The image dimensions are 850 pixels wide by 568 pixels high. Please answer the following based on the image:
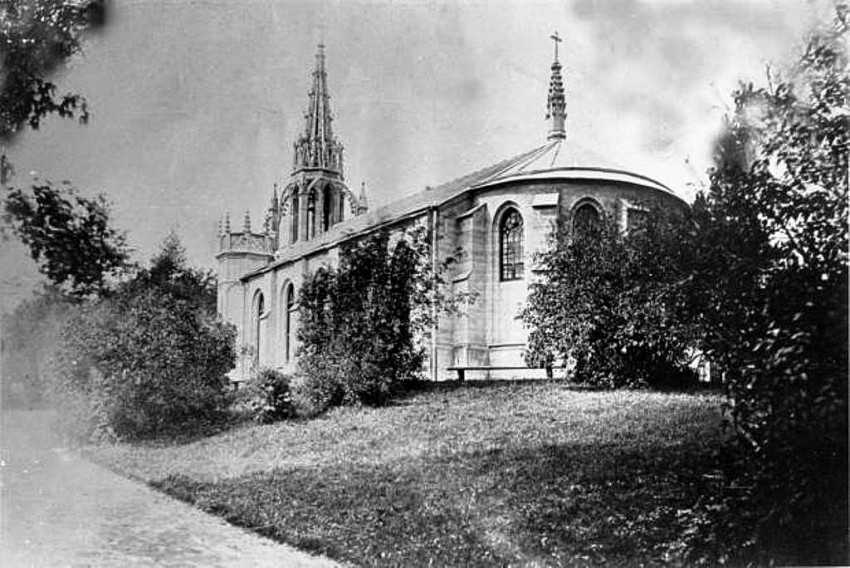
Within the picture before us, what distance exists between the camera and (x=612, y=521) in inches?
177

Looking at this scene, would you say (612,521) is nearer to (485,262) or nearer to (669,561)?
(669,561)

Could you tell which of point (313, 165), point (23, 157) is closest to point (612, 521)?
point (313, 165)

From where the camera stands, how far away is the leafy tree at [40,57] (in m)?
4.66

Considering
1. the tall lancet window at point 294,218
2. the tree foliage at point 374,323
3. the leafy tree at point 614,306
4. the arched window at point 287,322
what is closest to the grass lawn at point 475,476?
the leafy tree at point 614,306

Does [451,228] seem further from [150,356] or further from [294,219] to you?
[150,356]

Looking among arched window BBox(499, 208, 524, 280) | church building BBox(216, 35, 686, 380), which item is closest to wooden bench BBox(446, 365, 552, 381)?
church building BBox(216, 35, 686, 380)

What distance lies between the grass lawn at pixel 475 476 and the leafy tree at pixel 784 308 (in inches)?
11.3

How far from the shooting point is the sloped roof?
540 cm

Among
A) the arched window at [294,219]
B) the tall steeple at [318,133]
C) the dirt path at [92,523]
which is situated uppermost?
the tall steeple at [318,133]

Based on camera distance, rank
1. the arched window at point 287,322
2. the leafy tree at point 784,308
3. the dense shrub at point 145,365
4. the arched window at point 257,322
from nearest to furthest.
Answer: the leafy tree at point 784,308
the dense shrub at point 145,365
the arched window at point 257,322
the arched window at point 287,322

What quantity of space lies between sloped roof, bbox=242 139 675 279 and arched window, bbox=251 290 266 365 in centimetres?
21

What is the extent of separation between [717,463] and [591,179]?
2141 mm

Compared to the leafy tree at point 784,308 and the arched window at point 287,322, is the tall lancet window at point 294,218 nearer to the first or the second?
the arched window at point 287,322

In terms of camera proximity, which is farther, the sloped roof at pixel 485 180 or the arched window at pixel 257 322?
the arched window at pixel 257 322
